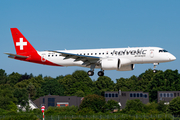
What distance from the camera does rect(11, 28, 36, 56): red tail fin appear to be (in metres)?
60.5

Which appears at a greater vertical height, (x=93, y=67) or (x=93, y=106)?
(x=93, y=67)

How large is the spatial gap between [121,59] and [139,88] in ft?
337

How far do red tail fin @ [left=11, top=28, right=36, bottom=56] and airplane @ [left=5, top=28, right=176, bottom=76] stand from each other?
1.61m

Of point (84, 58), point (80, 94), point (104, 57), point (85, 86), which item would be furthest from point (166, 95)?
point (84, 58)

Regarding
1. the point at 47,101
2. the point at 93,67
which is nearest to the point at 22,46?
the point at 93,67

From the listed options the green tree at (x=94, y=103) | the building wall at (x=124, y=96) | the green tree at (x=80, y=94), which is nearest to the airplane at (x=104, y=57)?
the green tree at (x=94, y=103)

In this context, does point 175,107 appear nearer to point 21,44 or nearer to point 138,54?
point 138,54

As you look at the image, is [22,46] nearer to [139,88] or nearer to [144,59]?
[144,59]

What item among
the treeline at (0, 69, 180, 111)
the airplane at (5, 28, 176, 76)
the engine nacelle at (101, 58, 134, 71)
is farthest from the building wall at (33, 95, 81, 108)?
the engine nacelle at (101, 58, 134, 71)

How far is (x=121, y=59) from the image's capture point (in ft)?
173

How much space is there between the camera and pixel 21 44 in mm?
61406

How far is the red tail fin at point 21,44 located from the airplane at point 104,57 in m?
1.61

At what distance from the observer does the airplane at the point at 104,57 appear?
52.3 m

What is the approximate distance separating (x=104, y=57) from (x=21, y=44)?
57.0 feet
